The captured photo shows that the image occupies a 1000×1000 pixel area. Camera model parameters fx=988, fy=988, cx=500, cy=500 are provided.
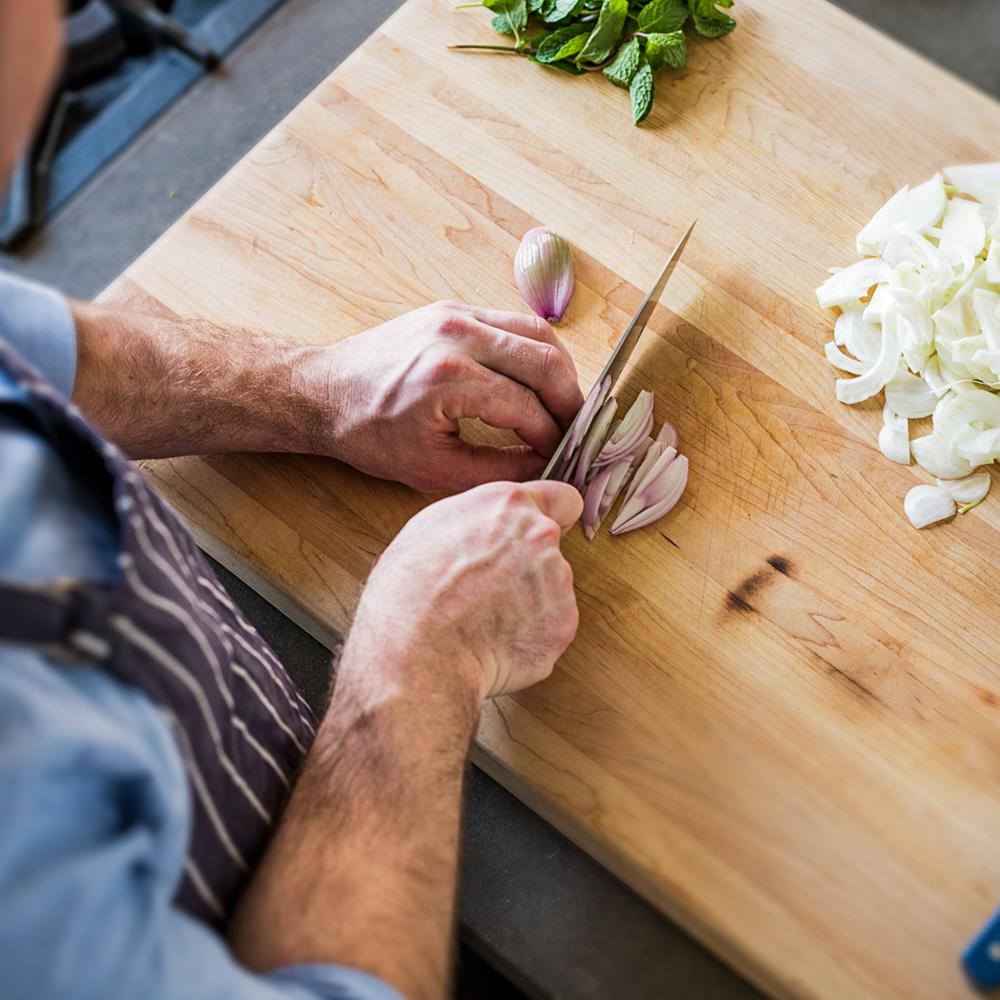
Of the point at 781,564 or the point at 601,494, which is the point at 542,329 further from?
the point at 781,564

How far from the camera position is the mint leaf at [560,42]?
109 cm

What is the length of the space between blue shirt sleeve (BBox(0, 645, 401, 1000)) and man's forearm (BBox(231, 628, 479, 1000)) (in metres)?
0.08

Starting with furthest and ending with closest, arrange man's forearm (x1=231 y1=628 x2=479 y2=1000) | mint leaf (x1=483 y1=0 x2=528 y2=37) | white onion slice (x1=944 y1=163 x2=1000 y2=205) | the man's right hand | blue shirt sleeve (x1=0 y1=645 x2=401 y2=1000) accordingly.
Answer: mint leaf (x1=483 y1=0 x2=528 y2=37) → white onion slice (x1=944 y1=163 x2=1000 y2=205) → the man's right hand → man's forearm (x1=231 y1=628 x2=479 y2=1000) → blue shirt sleeve (x1=0 y1=645 x2=401 y2=1000)

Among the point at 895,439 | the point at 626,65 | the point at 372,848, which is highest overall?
the point at 626,65

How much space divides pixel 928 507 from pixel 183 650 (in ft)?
2.18

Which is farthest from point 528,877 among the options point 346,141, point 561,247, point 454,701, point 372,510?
point 346,141

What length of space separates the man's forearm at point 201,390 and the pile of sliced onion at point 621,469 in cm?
26

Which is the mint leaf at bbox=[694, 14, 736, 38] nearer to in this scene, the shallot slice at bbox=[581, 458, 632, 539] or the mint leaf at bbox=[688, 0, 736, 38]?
the mint leaf at bbox=[688, 0, 736, 38]

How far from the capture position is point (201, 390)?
36.5 inches

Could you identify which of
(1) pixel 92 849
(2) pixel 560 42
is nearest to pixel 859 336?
(2) pixel 560 42

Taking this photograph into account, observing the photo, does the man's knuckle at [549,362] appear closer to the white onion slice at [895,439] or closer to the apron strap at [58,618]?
the white onion slice at [895,439]

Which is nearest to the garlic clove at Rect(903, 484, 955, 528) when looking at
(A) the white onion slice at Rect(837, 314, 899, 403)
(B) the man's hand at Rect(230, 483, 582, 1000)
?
(A) the white onion slice at Rect(837, 314, 899, 403)

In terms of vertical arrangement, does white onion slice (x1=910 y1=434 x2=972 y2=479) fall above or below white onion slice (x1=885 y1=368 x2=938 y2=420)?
below

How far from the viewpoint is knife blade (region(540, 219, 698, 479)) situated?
89cm
